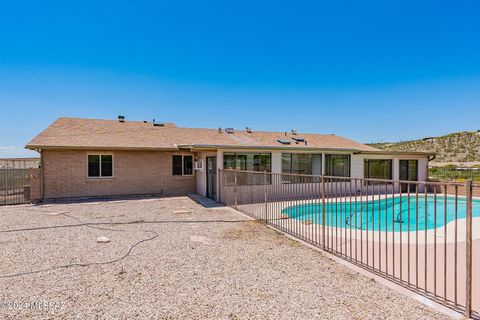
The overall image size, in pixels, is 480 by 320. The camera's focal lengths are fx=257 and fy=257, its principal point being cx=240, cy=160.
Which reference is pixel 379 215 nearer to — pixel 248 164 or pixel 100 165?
pixel 248 164

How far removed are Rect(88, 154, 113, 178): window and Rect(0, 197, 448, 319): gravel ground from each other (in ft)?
19.7

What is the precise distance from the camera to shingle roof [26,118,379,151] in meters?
12.7

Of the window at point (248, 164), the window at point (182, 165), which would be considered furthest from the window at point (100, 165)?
the window at point (248, 164)

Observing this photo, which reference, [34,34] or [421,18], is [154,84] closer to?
[34,34]

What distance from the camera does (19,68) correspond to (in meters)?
13.4

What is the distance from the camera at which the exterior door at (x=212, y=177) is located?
12.9 m

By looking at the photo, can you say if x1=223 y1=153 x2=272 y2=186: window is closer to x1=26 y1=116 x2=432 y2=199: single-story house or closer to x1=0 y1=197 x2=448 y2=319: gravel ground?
x1=26 y1=116 x2=432 y2=199: single-story house

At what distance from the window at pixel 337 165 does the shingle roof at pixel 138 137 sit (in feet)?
2.37

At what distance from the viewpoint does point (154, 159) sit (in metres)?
14.5

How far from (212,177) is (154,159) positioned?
12.2ft

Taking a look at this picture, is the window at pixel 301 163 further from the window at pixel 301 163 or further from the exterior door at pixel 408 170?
the exterior door at pixel 408 170

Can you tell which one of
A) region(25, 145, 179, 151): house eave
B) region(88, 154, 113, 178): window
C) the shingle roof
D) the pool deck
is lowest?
the pool deck

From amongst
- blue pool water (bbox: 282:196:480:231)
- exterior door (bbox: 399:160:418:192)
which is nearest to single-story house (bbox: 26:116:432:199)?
exterior door (bbox: 399:160:418:192)

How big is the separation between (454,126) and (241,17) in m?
51.4
